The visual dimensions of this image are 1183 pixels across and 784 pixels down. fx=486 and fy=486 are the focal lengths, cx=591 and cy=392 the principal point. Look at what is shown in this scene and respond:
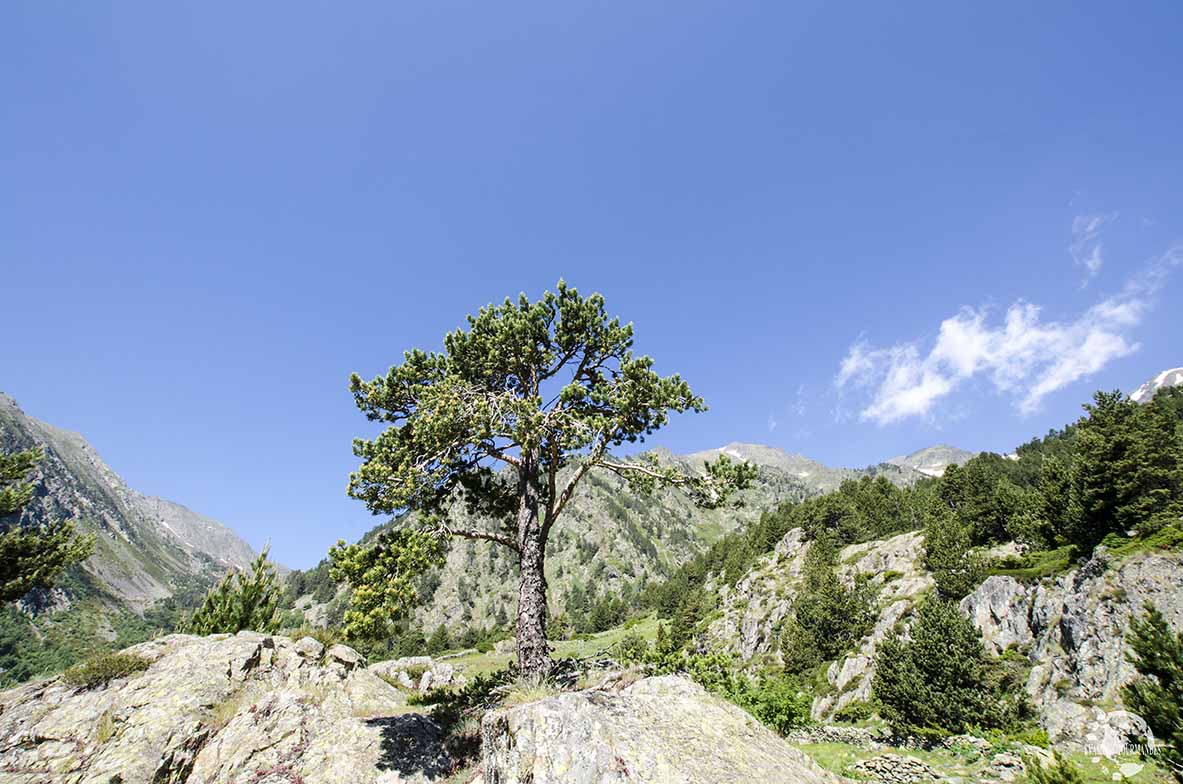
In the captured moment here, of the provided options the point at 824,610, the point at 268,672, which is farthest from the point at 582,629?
the point at 268,672

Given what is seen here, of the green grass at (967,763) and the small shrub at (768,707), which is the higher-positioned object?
the small shrub at (768,707)

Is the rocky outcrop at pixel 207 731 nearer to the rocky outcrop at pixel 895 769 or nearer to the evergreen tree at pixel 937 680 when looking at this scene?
the rocky outcrop at pixel 895 769

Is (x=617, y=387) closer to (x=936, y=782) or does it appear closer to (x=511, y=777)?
(x=511, y=777)

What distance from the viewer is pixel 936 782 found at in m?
14.0

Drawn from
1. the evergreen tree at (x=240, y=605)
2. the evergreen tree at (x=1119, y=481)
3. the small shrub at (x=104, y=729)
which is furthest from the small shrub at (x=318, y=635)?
the evergreen tree at (x=1119, y=481)

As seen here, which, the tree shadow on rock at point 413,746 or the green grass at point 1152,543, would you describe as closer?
the tree shadow on rock at point 413,746

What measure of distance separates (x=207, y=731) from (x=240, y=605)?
613 inches

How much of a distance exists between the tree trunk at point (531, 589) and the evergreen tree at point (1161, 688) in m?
15.5

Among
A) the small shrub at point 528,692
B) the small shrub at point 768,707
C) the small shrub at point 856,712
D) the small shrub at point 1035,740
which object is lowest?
the small shrub at point 856,712

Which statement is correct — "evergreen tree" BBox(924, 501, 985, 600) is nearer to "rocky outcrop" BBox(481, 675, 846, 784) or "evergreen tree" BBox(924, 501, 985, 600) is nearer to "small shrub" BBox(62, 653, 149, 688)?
"rocky outcrop" BBox(481, 675, 846, 784)

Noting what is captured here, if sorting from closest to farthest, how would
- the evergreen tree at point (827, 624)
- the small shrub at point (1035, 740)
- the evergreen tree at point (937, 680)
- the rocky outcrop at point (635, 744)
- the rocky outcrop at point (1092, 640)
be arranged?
1. the rocky outcrop at point (635, 744)
2. the small shrub at point (1035, 740)
3. the rocky outcrop at point (1092, 640)
4. the evergreen tree at point (937, 680)
5. the evergreen tree at point (827, 624)

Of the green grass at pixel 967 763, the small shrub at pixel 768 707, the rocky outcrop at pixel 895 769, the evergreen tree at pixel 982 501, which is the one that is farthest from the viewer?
the evergreen tree at pixel 982 501

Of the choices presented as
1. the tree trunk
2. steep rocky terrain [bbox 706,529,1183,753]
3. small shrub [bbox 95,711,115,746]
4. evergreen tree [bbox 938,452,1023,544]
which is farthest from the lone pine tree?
evergreen tree [bbox 938,452,1023,544]

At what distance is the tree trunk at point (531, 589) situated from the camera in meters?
14.9
